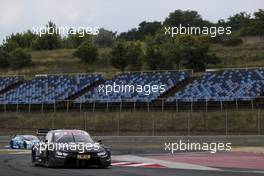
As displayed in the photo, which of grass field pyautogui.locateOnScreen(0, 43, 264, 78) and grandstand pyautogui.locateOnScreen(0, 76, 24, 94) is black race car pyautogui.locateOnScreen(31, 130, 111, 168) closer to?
grandstand pyautogui.locateOnScreen(0, 76, 24, 94)

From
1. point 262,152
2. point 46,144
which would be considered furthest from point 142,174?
point 262,152

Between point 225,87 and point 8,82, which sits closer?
point 225,87

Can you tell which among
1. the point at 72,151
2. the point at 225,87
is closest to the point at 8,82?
the point at 225,87

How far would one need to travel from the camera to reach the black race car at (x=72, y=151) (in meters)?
20.5

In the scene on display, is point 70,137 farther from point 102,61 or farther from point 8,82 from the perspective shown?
point 102,61

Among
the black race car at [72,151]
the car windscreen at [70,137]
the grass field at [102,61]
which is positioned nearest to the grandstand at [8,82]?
the grass field at [102,61]

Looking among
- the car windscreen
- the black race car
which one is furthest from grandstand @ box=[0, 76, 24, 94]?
the black race car

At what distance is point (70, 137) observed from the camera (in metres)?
21.4

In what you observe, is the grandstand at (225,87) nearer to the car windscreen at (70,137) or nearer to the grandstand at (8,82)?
the grandstand at (8,82)

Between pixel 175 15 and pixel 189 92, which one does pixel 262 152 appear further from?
pixel 175 15

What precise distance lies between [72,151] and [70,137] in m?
0.99

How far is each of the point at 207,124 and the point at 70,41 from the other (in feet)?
252

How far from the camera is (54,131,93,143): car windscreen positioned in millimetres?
21172

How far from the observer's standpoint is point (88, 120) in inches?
2089
